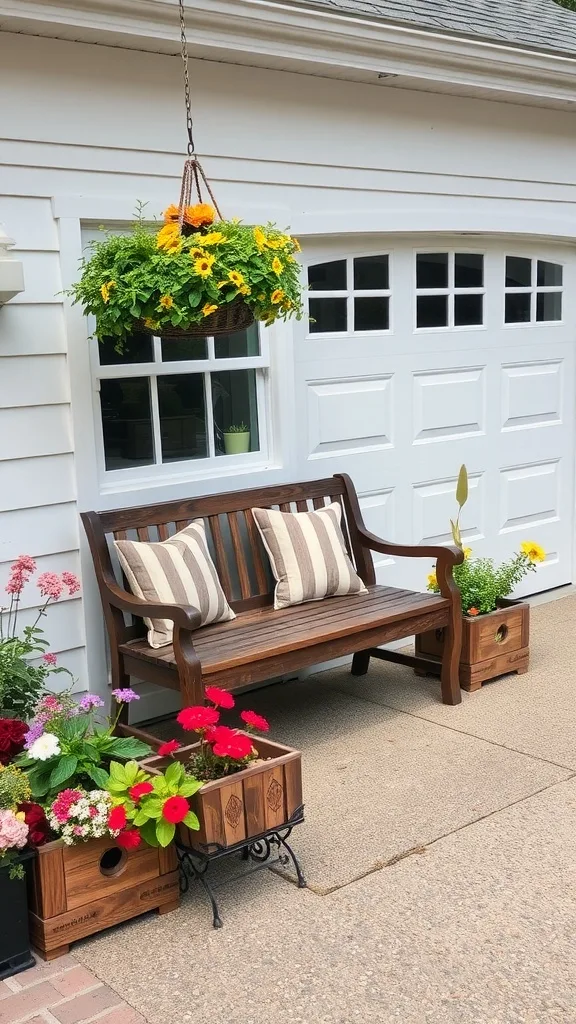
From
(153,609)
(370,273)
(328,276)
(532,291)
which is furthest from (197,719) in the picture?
(532,291)

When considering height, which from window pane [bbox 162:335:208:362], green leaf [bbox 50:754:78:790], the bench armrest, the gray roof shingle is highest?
the gray roof shingle

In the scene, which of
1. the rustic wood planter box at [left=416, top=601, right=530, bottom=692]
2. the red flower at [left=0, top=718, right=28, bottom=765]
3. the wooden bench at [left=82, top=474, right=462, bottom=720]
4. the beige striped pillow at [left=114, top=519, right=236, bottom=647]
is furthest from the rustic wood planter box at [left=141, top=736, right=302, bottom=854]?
the rustic wood planter box at [left=416, top=601, right=530, bottom=692]

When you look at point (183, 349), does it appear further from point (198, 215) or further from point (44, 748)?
point (44, 748)

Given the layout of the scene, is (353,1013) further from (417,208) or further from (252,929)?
(417,208)

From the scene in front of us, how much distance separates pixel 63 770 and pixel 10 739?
0.25m

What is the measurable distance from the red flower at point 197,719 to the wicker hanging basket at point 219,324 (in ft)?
4.59

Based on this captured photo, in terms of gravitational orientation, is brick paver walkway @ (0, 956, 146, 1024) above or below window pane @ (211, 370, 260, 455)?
below

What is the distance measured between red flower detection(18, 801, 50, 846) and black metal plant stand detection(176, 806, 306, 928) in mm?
427

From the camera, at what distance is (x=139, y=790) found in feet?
9.11

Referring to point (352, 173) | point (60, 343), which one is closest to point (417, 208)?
point (352, 173)

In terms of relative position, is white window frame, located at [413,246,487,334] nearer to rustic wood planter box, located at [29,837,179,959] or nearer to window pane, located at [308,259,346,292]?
window pane, located at [308,259,346,292]

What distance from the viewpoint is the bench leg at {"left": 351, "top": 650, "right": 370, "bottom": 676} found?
16.4 ft

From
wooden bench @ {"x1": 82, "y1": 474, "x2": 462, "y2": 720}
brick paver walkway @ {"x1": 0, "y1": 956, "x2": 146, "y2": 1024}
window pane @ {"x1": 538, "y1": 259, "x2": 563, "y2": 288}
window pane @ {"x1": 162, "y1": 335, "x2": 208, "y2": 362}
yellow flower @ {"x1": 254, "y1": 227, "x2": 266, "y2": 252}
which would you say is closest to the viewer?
Answer: brick paver walkway @ {"x1": 0, "y1": 956, "x2": 146, "y2": 1024}

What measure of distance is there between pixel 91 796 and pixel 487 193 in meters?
4.17
